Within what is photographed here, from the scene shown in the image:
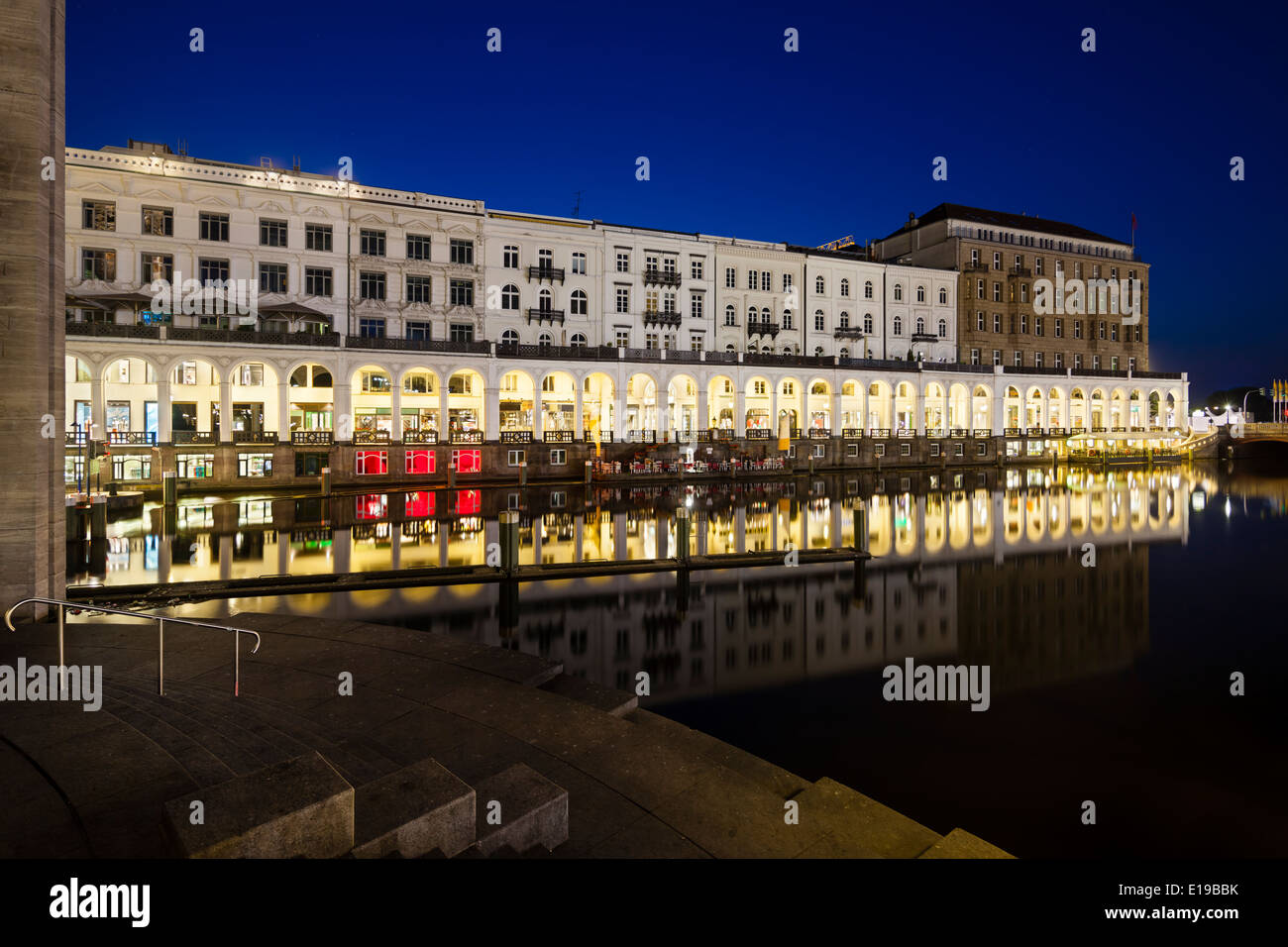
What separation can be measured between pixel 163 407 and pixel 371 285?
1487cm

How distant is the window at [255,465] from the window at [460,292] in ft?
55.7

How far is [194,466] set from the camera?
37562 mm

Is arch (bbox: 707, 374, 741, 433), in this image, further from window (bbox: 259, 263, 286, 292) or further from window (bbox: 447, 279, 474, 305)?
window (bbox: 259, 263, 286, 292)

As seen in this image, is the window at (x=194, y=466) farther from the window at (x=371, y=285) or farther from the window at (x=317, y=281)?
the window at (x=371, y=285)

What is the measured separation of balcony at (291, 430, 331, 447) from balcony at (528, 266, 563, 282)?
19.3 m

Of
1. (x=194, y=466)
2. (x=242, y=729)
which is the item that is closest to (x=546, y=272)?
(x=194, y=466)

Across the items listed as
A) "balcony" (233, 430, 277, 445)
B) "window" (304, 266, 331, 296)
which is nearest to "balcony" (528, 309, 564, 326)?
"window" (304, 266, 331, 296)

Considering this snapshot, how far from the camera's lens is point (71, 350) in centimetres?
3656

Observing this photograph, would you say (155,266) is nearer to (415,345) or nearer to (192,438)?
(192,438)
